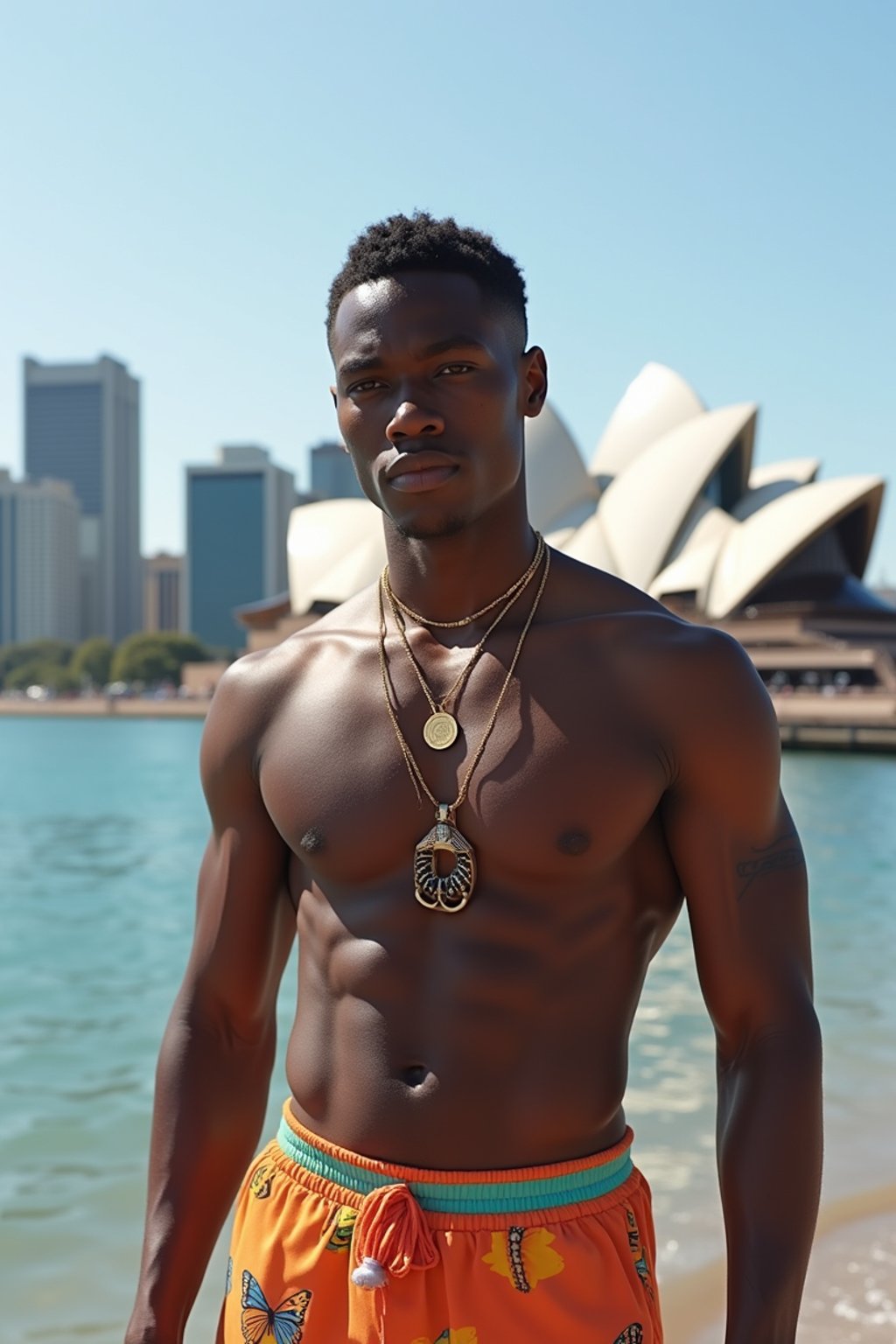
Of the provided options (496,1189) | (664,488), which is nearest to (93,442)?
(664,488)

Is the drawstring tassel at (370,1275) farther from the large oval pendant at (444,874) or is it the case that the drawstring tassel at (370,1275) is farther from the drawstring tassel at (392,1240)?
the large oval pendant at (444,874)

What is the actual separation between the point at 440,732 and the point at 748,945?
1.09ft

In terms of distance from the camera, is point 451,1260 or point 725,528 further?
point 725,528

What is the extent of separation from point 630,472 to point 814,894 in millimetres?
27062

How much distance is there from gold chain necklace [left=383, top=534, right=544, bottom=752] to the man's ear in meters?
0.13

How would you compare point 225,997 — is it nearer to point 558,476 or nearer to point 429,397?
point 429,397

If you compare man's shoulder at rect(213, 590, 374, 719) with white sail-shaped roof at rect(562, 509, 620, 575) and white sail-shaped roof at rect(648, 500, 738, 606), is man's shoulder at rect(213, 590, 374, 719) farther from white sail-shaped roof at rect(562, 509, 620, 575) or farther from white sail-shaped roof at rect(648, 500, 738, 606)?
white sail-shaped roof at rect(562, 509, 620, 575)

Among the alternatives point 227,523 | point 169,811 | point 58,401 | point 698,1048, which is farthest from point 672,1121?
point 58,401

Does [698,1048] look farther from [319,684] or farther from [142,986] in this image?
[319,684]

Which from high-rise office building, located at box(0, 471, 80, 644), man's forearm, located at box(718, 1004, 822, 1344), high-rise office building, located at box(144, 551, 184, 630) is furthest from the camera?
high-rise office building, located at box(144, 551, 184, 630)

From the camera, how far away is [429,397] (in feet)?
4.01

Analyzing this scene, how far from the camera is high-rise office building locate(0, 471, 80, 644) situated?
10850 cm

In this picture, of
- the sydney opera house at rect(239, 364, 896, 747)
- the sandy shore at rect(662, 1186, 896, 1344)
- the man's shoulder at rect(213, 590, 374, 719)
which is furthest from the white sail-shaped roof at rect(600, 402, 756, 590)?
the man's shoulder at rect(213, 590, 374, 719)

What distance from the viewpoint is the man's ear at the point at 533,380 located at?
4.33 feet
